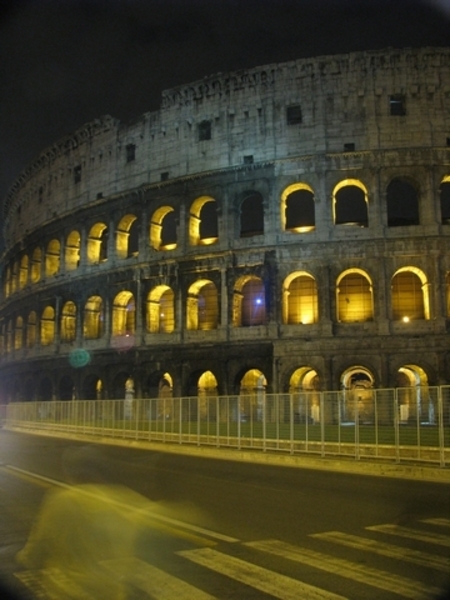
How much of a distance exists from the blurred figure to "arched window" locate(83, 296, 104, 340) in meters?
26.4

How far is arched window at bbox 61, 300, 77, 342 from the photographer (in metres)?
38.3

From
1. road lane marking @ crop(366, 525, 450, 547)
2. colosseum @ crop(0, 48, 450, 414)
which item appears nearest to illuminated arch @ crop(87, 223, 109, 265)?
colosseum @ crop(0, 48, 450, 414)

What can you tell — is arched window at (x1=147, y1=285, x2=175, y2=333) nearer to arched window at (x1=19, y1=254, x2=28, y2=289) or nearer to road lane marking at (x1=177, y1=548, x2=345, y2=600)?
arched window at (x1=19, y1=254, x2=28, y2=289)

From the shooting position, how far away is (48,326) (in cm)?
4025

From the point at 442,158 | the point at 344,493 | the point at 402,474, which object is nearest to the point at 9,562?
the point at 344,493

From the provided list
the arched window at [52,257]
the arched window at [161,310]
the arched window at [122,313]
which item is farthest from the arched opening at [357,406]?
the arched window at [52,257]

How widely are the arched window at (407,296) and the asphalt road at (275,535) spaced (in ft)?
58.6

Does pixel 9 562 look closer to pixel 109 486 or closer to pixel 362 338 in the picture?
pixel 109 486

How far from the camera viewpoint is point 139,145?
3500cm

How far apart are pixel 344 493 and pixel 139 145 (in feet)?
91.6

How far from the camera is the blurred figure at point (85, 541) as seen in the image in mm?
5113

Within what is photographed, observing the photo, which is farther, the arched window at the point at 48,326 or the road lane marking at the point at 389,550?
the arched window at the point at 48,326

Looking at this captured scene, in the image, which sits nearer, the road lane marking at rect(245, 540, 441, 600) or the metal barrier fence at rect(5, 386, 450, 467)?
the road lane marking at rect(245, 540, 441, 600)

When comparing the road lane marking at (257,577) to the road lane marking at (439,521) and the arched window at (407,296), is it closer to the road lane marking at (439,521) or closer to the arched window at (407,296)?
the road lane marking at (439,521)
